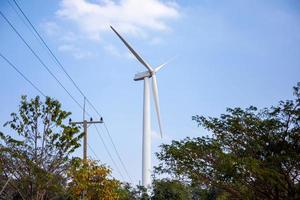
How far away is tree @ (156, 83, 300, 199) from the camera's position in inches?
628

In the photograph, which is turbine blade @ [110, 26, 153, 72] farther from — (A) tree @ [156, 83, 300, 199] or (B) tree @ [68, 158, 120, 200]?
(A) tree @ [156, 83, 300, 199]

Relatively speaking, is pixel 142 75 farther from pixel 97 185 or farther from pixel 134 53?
pixel 97 185

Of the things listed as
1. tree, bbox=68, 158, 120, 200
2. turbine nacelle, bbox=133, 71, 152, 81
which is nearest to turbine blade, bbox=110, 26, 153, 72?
turbine nacelle, bbox=133, 71, 152, 81

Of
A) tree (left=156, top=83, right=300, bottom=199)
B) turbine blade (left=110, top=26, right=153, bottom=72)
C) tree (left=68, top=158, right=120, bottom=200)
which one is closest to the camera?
tree (left=156, top=83, right=300, bottom=199)

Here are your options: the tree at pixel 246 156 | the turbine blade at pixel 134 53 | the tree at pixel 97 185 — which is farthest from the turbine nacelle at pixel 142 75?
the tree at pixel 246 156

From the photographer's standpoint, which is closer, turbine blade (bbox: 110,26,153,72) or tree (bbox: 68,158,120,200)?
tree (bbox: 68,158,120,200)

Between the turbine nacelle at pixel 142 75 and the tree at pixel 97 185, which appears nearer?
the tree at pixel 97 185

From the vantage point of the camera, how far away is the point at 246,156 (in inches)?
662

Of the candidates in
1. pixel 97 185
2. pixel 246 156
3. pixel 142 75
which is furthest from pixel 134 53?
pixel 246 156

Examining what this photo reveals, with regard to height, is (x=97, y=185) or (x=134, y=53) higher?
(x=134, y=53)

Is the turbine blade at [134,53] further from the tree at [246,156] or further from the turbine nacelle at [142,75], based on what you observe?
A: the tree at [246,156]

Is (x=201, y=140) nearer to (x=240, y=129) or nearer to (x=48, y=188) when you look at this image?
(x=240, y=129)

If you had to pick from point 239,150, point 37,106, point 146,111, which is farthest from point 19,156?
point 146,111

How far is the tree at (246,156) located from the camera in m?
15.9
